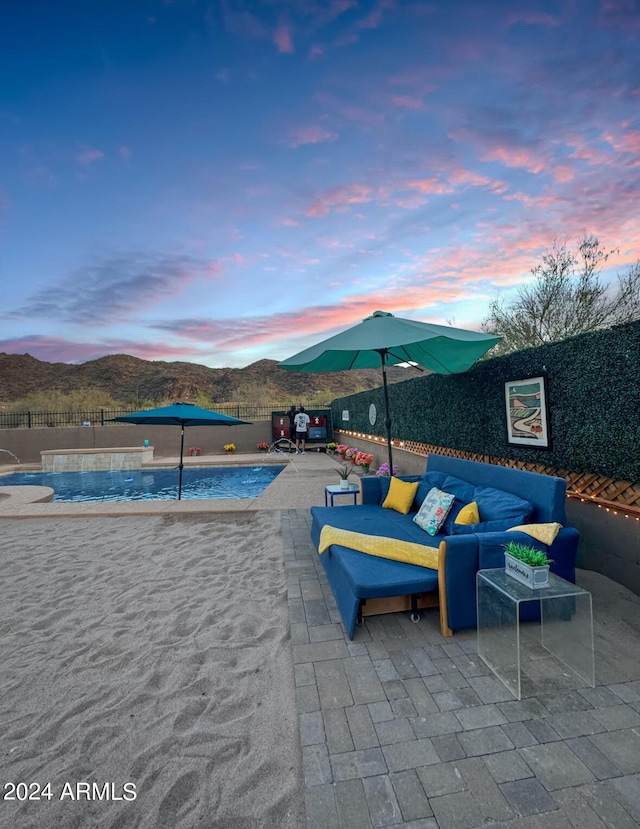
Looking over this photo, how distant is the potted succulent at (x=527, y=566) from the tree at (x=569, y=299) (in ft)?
28.3

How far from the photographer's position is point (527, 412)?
4293 mm

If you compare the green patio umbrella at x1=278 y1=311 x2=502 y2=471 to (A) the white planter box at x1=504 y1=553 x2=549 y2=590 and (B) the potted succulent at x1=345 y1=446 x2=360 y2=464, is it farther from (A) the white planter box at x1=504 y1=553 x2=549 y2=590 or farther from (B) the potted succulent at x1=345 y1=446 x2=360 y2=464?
(B) the potted succulent at x1=345 y1=446 x2=360 y2=464

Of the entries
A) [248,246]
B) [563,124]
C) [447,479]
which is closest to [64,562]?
[447,479]

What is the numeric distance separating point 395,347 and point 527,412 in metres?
1.75

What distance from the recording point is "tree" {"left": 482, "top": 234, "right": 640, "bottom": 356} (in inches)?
353

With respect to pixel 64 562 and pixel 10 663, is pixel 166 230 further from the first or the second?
pixel 10 663

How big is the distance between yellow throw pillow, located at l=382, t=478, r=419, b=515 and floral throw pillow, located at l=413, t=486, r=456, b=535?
49 centimetres

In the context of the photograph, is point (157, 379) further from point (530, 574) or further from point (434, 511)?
point (530, 574)

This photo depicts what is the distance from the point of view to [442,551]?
8.11ft

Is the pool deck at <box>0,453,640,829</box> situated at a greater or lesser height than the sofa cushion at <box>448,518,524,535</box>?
lesser

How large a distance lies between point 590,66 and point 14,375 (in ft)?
178

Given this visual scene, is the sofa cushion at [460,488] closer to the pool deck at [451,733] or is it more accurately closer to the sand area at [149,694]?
the pool deck at [451,733]

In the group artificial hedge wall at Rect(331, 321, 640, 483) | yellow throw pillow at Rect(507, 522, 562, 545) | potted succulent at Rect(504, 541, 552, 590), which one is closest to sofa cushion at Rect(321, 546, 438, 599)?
potted succulent at Rect(504, 541, 552, 590)

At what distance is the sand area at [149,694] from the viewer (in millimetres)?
1419
